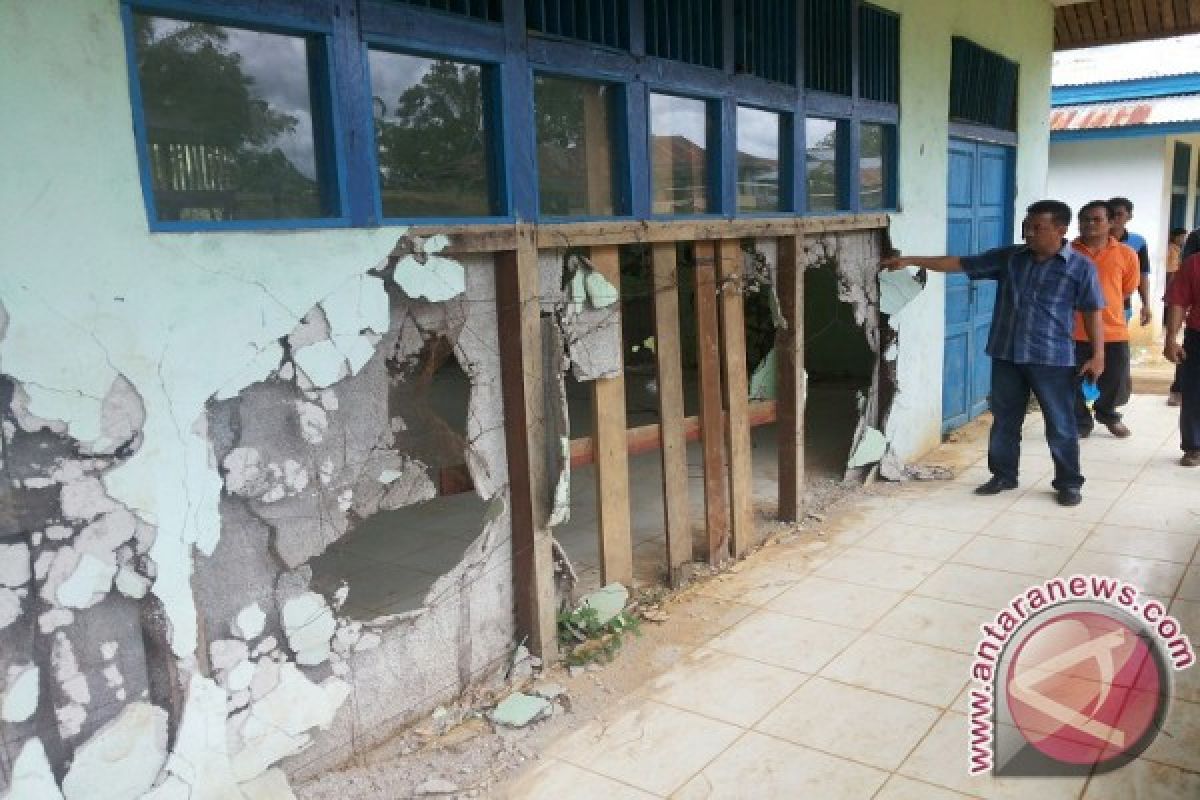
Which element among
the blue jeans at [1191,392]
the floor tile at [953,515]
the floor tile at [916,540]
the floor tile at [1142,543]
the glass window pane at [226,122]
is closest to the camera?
the glass window pane at [226,122]

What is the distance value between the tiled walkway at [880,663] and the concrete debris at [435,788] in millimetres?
191

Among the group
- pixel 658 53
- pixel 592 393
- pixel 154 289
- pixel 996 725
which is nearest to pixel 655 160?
pixel 658 53

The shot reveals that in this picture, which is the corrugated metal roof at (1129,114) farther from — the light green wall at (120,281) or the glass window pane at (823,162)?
the light green wall at (120,281)

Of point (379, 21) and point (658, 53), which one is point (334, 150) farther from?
point (658, 53)

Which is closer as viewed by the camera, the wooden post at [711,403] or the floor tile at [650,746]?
the floor tile at [650,746]

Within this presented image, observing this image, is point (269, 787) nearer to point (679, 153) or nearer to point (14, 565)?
point (14, 565)

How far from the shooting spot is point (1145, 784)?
2.63 meters

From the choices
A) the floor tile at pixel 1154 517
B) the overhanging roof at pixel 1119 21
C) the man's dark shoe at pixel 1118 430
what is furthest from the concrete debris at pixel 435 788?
the overhanging roof at pixel 1119 21

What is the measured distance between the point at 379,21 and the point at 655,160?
154 cm

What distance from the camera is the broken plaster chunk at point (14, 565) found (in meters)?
2.09

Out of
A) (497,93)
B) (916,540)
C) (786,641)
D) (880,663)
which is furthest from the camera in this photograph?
(916,540)

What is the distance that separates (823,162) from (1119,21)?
509 centimetres

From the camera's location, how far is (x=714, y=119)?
4.28m

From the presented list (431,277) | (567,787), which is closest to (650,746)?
(567,787)
